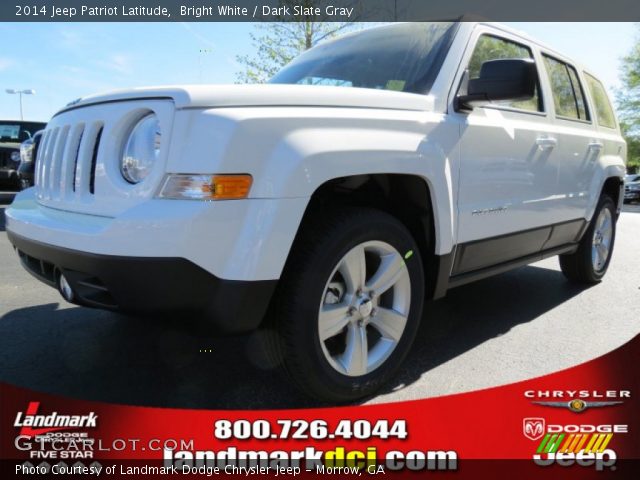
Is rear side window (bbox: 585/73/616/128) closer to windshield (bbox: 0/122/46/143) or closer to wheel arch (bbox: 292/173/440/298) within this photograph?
wheel arch (bbox: 292/173/440/298)

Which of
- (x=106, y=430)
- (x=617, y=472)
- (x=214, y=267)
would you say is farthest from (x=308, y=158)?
(x=617, y=472)

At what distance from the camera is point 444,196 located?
7.96 feet

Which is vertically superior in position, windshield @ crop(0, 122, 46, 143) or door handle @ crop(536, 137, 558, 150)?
door handle @ crop(536, 137, 558, 150)

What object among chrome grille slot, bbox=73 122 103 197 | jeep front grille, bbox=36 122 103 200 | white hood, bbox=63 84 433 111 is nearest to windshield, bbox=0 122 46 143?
jeep front grille, bbox=36 122 103 200

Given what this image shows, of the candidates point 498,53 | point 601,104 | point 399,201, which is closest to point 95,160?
point 399,201

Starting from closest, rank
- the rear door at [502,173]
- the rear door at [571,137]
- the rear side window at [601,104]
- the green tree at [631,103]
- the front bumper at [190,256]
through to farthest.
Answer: the front bumper at [190,256] < the rear door at [502,173] < the rear door at [571,137] < the rear side window at [601,104] < the green tree at [631,103]

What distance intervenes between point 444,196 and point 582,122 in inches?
86.7

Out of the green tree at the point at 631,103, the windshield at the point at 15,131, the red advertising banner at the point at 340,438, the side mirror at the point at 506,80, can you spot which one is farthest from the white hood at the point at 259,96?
the green tree at the point at 631,103

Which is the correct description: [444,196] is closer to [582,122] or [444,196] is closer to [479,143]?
[479,143]

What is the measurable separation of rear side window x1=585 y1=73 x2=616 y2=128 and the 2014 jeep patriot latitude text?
1.57m

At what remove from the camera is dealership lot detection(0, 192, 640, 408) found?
2.31 m

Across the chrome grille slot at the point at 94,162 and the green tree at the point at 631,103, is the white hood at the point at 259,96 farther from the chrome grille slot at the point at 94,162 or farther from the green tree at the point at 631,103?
the green tree at the point at 631,103

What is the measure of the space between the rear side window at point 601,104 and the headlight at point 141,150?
388 centimetres

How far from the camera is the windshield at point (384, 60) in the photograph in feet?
8.73
